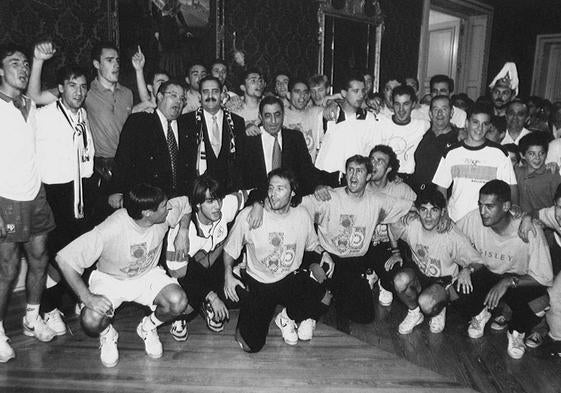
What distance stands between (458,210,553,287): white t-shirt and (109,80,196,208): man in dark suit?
6.17ft

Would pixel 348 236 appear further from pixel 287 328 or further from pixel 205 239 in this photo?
pixel 205 239

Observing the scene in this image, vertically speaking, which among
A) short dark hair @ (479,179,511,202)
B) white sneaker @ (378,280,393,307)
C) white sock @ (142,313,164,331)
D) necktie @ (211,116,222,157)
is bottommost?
white sneaker @ (378,280,393,307)

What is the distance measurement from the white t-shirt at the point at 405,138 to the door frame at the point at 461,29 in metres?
4.06

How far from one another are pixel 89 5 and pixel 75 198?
5.66 feet

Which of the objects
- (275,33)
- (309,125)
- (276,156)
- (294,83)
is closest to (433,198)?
(276,156)

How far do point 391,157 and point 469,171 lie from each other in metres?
0.53

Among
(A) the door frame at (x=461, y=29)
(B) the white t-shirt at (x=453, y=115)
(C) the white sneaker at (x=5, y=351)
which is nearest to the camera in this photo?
(C) the white sneaker at (x=5, y=351)

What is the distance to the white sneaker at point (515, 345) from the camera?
2.76 metres

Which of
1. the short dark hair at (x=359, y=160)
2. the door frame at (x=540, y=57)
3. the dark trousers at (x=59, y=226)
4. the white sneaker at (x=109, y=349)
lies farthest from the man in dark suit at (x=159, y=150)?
the door frame at (x=540, y=57)

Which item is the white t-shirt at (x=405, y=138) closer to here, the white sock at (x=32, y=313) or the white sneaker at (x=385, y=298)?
the white sneaker at (x=385, y=298)

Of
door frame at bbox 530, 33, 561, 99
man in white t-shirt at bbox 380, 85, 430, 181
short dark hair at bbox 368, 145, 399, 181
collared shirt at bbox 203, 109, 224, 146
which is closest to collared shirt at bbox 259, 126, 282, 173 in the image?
collared shirt at bbox 203, 109, 224, 146

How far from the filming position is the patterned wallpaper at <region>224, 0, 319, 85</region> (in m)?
4.89

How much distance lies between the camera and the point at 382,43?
6668mm

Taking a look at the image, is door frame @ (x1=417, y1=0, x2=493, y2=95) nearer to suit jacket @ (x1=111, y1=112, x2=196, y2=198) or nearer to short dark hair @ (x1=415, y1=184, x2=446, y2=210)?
short dark hair @ (x1=415, y1=184, x2=446, y2=210)
